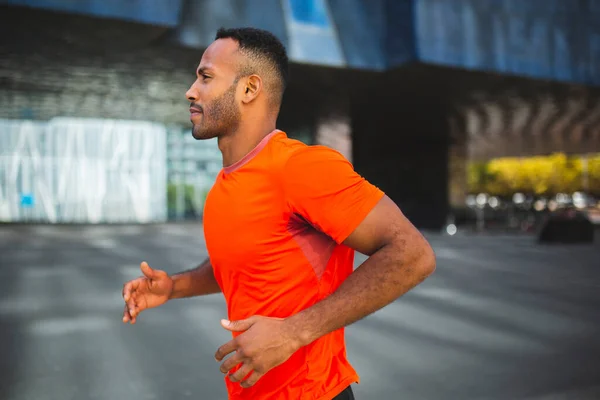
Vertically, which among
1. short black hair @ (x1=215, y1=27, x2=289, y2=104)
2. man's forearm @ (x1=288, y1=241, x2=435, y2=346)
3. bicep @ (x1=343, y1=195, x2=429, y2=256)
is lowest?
man's forearm @ (x1=288, y1=241, x2=435, y2=346)

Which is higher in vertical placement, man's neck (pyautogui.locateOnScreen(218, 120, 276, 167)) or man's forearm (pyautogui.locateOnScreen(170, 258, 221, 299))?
man's neck (pyautogui.locateOnScreen(218, 120, 276, 167))

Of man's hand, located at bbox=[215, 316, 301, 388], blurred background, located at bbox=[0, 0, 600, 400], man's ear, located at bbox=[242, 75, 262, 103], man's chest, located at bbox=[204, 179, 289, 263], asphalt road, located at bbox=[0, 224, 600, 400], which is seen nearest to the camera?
man's hand, located at bbox=[215, 316, 301, 388]

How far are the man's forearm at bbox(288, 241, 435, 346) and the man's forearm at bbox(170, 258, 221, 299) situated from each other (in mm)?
786

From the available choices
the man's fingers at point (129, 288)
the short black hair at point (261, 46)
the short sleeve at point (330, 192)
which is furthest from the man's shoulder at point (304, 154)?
the man's fingers at point (129, 288)

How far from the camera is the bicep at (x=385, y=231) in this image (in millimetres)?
1491

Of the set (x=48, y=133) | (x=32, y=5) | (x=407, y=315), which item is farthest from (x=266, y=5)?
(x=48, y=133)

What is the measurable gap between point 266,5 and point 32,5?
6.10 metres

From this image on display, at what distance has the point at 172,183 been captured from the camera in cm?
4094

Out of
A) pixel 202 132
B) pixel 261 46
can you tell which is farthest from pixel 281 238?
pixel 261 46

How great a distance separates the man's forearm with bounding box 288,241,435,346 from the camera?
4.83ft

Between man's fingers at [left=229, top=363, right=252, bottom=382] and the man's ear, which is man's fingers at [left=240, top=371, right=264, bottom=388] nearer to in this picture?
man's fingers at [left=229, top=363, right=252, bottom=382]

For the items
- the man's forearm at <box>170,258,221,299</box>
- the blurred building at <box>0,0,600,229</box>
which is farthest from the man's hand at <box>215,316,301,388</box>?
the blurred building at <box>0,0,600,229</box>

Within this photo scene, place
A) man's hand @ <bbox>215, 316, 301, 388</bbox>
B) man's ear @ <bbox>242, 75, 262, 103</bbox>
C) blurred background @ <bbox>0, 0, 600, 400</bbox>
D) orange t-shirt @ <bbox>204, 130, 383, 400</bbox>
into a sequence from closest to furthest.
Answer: man's hand @ <bbox>215, 316, 301, 388</bbox> < orange t-shirt @ <bbox>204, 130, 383, 400</bbox> < man's ear @ <bbox>242, 75, 262, 103</bbox> < blurred background @ <bbox>0, 0, 600, 400</bbox>

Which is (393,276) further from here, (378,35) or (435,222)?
(435,222)
